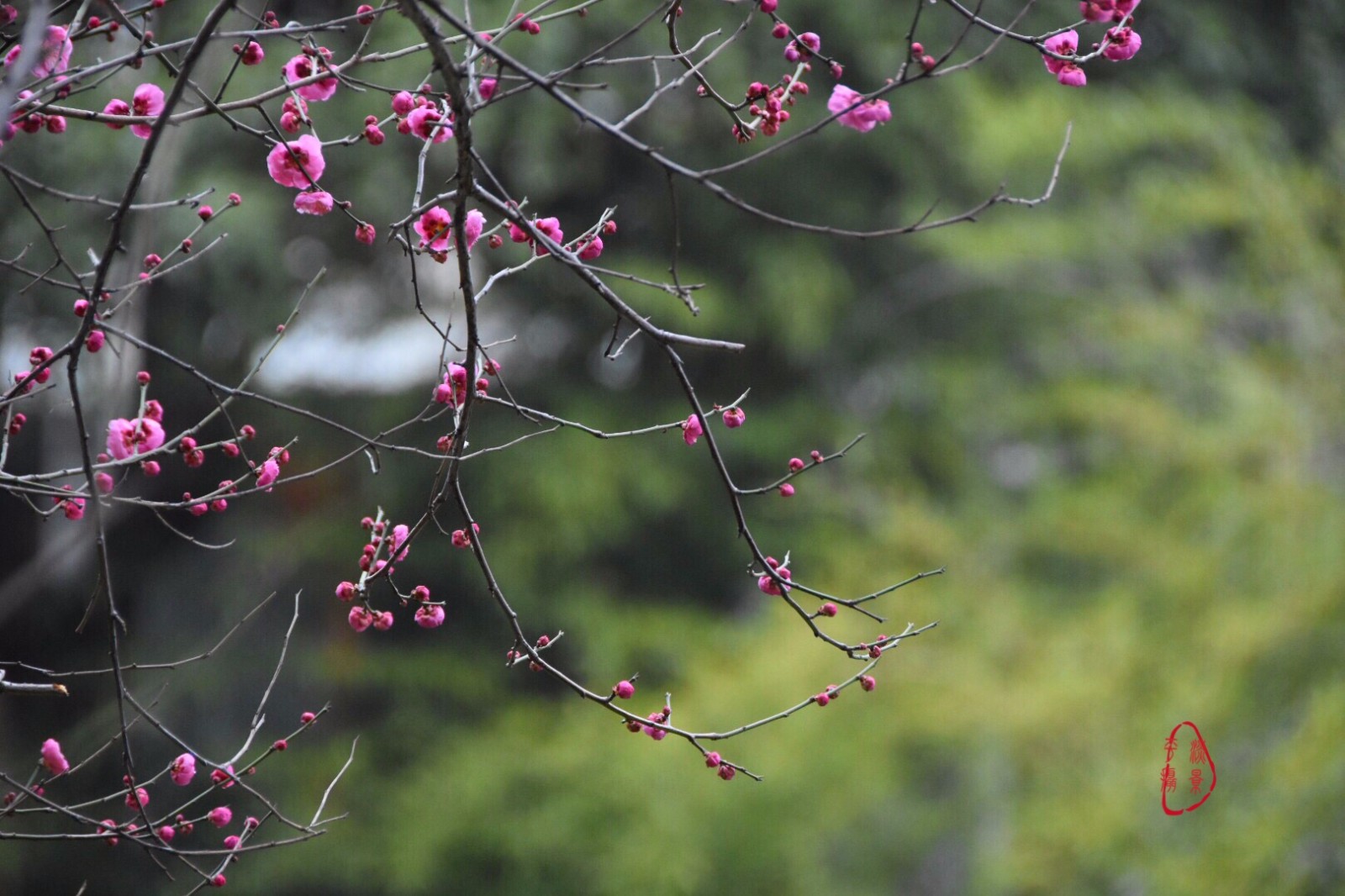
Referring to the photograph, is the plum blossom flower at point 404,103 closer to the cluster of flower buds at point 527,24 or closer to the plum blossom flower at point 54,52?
the cluster of flower buds at point 527,24

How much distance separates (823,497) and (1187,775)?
6.16 ft

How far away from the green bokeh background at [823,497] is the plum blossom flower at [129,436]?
182 centimetres

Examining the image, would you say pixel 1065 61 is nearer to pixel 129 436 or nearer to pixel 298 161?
pixel 298 161

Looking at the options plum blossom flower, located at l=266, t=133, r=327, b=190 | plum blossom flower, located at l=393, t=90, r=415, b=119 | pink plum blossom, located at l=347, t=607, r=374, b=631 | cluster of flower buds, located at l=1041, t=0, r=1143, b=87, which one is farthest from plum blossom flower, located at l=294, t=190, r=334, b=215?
cluster of flower buds, located at l=1041, t=0, r=1143, b=87

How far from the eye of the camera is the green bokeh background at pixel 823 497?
3281mm

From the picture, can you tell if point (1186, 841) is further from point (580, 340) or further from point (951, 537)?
point (580, 340)

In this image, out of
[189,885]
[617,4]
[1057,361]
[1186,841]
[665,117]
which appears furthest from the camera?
[1057,361]

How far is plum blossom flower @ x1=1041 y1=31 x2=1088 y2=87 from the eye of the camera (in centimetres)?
116

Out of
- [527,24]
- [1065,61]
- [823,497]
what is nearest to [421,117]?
[527,24]

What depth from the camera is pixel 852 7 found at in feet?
14.9

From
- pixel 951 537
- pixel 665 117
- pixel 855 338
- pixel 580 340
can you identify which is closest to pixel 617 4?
pixel 665 117

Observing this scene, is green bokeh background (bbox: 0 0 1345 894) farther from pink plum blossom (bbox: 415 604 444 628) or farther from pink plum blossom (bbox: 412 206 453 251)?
pink plum blossom (bbox: 415 604 444 628)

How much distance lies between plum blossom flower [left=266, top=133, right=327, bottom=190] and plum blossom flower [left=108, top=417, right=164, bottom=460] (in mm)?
275

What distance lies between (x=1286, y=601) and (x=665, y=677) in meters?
2.38
